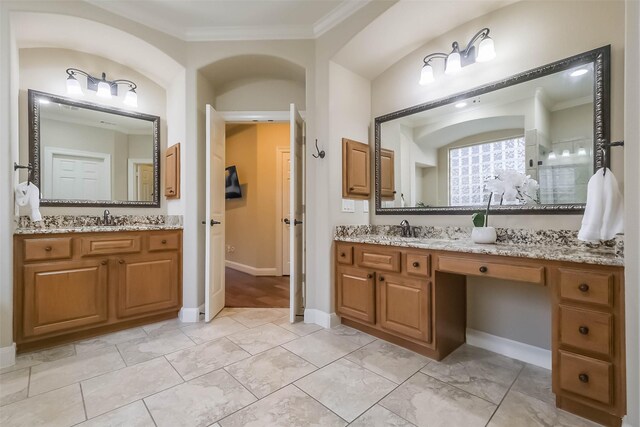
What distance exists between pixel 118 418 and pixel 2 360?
1.18 metres

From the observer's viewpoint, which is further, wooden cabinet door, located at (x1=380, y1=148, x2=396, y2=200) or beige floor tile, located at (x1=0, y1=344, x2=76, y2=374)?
wooden cabinet door, located at (x1=380, y1=148, x2=396, y2=200)

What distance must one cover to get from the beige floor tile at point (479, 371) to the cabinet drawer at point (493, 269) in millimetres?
641

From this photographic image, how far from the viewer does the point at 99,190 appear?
8.71 feet

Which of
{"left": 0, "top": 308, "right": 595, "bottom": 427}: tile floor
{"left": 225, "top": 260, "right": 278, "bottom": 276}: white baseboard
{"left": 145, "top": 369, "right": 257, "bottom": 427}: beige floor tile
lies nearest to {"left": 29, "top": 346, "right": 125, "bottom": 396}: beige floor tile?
{"left": 0, "top": 308, "right": 595, "bottom": 427}: tile floor

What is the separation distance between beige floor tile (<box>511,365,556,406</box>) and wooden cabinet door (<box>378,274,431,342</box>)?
1.76 feet

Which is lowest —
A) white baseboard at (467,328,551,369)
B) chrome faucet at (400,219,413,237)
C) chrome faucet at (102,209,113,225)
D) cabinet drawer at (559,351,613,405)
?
white baseboard at (467,328,551,369)

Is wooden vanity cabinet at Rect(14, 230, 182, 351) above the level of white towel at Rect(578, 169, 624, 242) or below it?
below

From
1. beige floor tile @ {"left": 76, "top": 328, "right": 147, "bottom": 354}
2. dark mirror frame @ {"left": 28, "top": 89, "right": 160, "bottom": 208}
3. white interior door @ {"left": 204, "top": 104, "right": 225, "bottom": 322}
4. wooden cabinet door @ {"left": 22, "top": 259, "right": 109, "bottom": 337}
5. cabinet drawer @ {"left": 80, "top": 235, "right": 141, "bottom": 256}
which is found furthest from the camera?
white interior door @ {"left": 204, "top": 104, "right": 225, "bottom": 322}

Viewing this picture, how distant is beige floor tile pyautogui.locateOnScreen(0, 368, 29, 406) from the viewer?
1495 mm

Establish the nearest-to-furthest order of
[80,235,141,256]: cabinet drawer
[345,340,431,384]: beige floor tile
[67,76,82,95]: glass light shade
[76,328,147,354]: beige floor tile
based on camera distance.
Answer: [345,340,431,384]: beige floor tile < [76,328,147,354]: beige floor tile < [80,235,141,256]: cabinet drawer < [67,76,82,95]: glass light shade

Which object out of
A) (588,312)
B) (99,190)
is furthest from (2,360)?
(588,312)

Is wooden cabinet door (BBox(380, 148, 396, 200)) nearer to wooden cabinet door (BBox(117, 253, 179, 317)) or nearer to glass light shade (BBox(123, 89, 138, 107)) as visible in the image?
wooden cabinet door (BBox(117, 253, 179, 317))

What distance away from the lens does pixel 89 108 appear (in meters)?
2.62

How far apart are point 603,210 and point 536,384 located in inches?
41.9
